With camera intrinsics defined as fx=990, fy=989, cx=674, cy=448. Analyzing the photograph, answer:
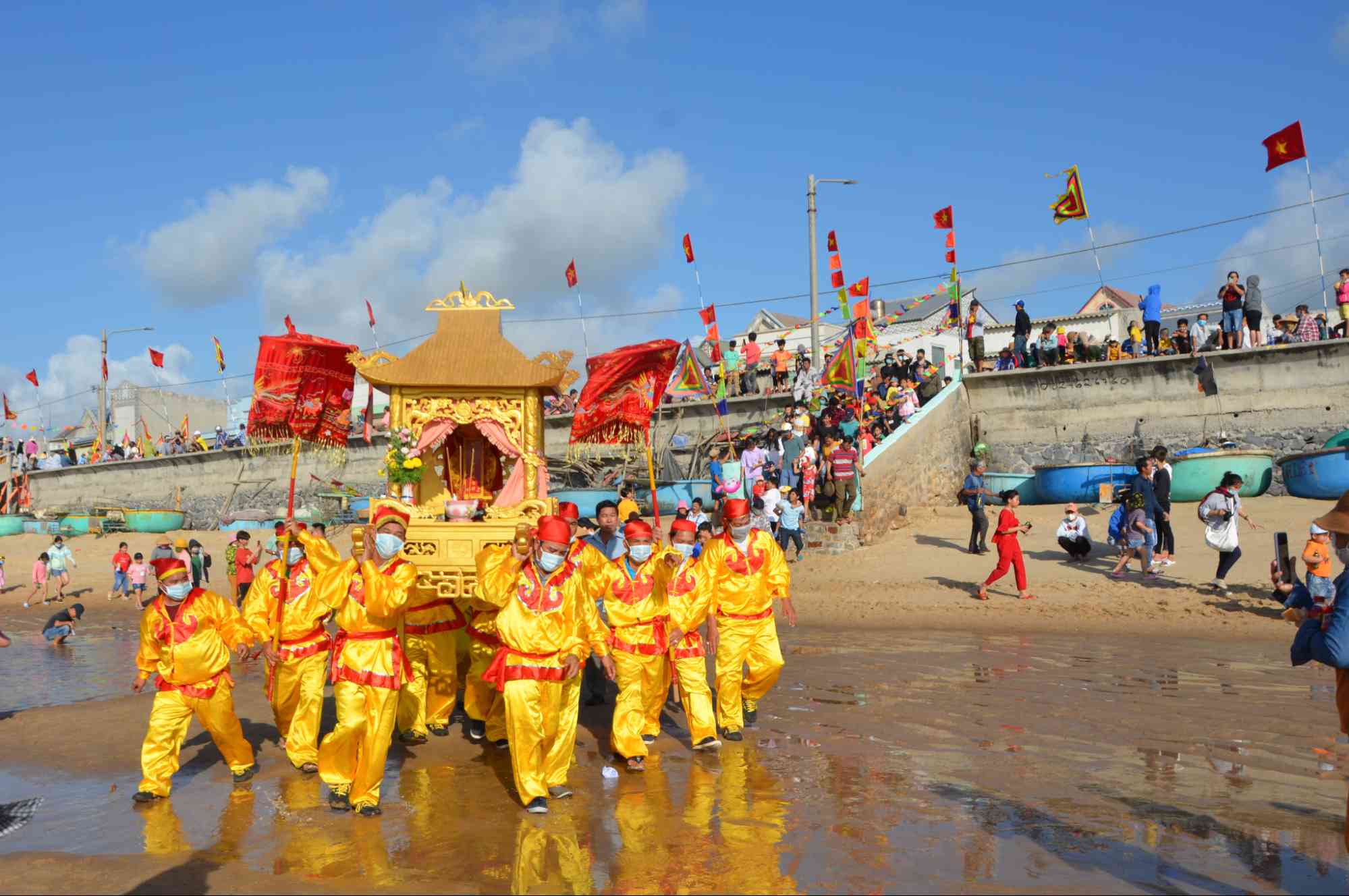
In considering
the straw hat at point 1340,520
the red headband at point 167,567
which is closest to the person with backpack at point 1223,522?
the straw hat at point 1340,520

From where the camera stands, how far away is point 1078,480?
726 inches

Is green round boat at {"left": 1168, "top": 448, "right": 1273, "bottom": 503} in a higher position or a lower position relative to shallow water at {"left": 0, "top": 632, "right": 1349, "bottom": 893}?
higher

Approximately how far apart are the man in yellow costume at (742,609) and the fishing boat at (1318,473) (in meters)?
12.0

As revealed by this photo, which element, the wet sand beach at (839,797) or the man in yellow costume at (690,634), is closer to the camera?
the wet sand beach at (839,797)

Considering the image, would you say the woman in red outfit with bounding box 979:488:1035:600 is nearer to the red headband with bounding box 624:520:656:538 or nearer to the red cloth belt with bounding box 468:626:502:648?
the red headband with bounding box 624:520:656:538

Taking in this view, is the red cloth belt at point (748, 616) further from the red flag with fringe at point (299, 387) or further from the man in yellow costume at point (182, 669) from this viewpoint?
the red flag with fringe at point (299, 387)

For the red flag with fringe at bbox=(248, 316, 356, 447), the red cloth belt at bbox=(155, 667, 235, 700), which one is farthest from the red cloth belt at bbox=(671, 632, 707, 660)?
the red flag with fringe at bbox=(248, 316, 356, 447)

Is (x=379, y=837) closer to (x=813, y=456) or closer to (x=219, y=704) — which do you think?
(x=219, y=704)

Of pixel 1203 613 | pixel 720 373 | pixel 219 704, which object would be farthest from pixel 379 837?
pixel 720 373

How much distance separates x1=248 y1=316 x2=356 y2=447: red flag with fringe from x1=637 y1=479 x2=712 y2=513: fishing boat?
37.9 ft

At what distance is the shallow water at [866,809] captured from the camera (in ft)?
16.1

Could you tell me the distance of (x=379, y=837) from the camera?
18.6 feet

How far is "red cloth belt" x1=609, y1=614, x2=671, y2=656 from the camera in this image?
7461 mm

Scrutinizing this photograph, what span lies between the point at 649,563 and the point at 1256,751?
174 inches
